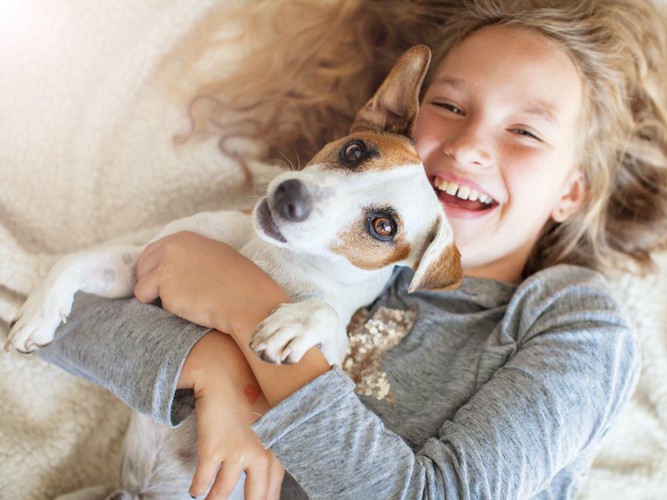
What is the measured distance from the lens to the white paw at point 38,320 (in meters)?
1.51

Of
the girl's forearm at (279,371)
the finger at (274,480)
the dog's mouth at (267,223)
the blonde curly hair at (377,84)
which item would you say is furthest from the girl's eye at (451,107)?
the finger at (274,480)

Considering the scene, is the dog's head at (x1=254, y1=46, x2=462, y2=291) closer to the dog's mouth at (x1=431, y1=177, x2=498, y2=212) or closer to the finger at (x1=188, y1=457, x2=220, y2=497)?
the dog's mouth at (x1=431, y1=177, x2=498, y2=212)

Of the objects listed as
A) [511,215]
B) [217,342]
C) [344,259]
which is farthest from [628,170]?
[217,342]

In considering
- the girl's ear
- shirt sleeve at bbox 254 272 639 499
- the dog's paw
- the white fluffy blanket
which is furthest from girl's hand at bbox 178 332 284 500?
the girl's ear

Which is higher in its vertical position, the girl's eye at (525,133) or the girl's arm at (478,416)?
the girl's eye at (525,133)

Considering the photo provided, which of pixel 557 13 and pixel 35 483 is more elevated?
pixel 557 13

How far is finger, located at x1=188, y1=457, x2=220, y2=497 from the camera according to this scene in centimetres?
142

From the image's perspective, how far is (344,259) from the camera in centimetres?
156

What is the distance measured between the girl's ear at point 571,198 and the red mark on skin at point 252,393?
127 centimetres

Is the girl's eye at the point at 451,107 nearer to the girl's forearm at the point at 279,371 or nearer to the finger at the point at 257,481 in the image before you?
the girl's forearm at the point at 279,371

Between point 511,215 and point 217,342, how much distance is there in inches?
38.9

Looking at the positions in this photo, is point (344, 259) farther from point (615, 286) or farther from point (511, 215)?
point (615, 286)

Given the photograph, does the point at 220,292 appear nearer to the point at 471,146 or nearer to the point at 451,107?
the point at 471,146

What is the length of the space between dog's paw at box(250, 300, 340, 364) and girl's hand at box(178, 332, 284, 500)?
8.5 inches
